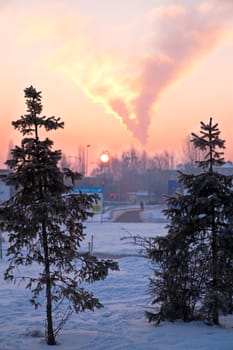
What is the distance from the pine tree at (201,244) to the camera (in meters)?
9.66

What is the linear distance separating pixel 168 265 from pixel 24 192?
3.51 meters

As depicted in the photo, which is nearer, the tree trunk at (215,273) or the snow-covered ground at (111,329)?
the snow-covered ground at (111,329)

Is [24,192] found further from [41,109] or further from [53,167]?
[41,109]

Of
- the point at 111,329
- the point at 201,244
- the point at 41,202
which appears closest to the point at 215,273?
the point at 201,244

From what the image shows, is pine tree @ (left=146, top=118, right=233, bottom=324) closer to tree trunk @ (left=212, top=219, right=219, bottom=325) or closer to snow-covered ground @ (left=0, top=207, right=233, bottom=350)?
tree trunk @ (left=212, top=219, right=219, bottom=325)

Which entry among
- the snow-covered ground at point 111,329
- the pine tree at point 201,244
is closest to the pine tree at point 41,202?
the snow-covered ground at point 111,329

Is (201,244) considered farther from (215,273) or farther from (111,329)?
(111,329)

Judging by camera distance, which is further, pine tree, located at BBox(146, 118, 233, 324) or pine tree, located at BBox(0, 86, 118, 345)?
pine tree, located at BBox(146, 118, 233, 324)

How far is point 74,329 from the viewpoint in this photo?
34.9 feet

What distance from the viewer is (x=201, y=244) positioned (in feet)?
32.5

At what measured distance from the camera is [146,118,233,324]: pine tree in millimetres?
9665

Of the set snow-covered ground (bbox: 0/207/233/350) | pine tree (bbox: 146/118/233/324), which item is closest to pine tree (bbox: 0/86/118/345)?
snow-covered ground (bbox: 0/207/233/350)

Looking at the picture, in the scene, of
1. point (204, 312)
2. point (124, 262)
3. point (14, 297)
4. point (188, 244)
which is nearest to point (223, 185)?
point (188, 244)

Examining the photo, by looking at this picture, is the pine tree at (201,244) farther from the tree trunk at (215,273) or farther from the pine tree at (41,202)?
the pine tree at (41,202)
